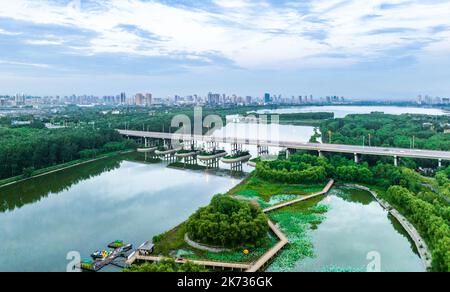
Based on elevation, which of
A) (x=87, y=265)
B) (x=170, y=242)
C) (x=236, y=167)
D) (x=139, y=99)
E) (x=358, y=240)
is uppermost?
(x=139, y=99)

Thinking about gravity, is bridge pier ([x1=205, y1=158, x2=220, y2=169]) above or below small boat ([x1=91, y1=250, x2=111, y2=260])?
above

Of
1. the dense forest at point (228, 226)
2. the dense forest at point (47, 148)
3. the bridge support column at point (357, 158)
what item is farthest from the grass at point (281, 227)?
the dense forest at point (47, 148)

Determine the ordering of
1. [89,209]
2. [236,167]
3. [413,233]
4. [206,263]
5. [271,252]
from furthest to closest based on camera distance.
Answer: [236,167] → [89,209] → [413,233] → [271,252] → [206,263]

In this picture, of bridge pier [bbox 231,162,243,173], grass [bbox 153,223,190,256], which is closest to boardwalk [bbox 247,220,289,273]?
grass [bbox 153,223,190,256]

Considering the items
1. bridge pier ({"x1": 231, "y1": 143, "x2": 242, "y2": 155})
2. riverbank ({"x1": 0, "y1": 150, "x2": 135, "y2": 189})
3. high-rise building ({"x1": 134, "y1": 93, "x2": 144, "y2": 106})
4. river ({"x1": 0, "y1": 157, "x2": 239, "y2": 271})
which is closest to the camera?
river ({"x1": 0, "y1": 157, "x2": 239, "y2": 271})

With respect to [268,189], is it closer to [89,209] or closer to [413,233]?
[413,233]

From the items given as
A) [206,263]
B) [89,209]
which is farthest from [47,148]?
[206,263]

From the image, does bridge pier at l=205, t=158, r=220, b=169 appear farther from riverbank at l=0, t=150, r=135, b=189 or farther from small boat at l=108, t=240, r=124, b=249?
small boat at l=108, t=240, r=124, b=249

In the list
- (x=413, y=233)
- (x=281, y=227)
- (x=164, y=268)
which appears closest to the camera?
(x=164, y=268)
